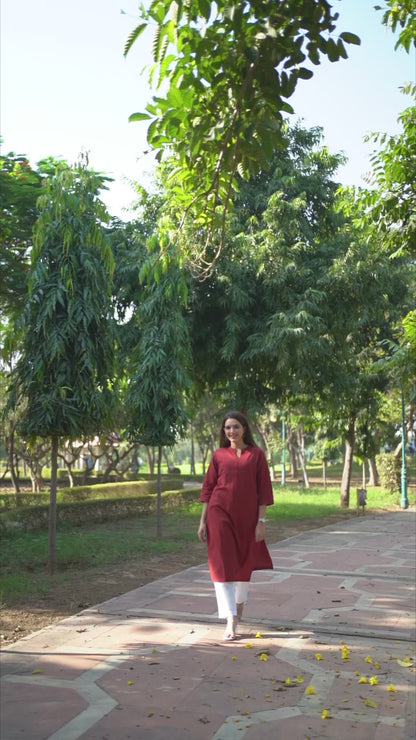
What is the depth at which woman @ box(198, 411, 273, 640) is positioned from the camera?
6.49 m

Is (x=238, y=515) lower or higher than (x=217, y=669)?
higher

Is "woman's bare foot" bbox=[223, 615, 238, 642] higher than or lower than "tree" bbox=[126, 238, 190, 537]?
lower

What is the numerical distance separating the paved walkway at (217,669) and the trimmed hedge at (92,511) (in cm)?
857

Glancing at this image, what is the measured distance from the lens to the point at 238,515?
258 inches

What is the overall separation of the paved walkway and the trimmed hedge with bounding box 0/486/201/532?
8.57 m

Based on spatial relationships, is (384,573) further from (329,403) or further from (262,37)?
(329,403)

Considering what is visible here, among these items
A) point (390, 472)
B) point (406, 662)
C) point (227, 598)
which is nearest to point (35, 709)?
point (227, 598)

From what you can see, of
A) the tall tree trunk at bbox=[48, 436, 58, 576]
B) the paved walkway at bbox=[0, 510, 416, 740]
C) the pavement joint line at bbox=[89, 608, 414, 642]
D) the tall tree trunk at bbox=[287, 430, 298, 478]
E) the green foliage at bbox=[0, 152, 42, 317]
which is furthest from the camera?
the tall tree trunk at bbox=[287, 430, 298, 478]

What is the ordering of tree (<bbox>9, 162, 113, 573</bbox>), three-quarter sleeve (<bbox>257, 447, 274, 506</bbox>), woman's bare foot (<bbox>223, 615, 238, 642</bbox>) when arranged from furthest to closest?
tree (<bbox>9, 162, 113, 573</bbox>), three-quarter sleeve (<bbox>257, 447, 274, 506</bbox>), woman's bare foot (<bbox>223, 615, 238, 642</bbox>)

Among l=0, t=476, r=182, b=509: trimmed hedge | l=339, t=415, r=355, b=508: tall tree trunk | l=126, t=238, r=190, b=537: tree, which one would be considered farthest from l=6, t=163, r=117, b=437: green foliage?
l=339, t=415, r=355, b=508: tall tree trunk

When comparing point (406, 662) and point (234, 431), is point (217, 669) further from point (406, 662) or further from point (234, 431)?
point (234, 431)

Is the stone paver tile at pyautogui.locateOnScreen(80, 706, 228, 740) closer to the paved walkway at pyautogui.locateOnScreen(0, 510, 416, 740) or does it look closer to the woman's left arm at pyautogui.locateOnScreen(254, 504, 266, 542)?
the paved walkway at pyautogui.locateOnScreen(0, 510, 416, 740)

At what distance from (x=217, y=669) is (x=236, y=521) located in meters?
1.32

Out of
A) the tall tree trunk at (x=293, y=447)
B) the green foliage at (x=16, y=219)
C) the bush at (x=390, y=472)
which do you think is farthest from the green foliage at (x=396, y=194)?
the tall tree trunk at (x=293, y=447)
